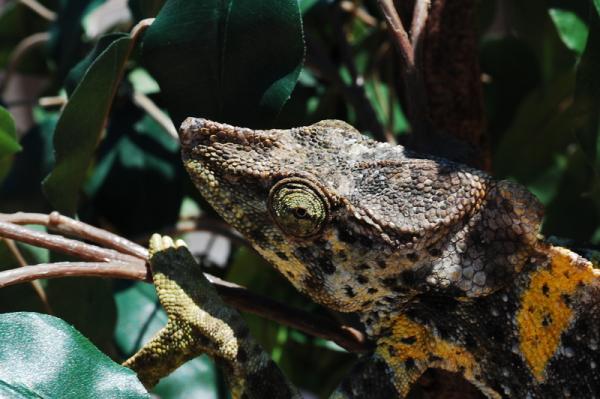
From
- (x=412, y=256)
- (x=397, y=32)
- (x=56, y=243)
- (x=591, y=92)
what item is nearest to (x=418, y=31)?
(x=397, y=32)

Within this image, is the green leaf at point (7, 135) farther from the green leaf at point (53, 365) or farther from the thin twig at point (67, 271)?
the green leaf at point (53, 365)

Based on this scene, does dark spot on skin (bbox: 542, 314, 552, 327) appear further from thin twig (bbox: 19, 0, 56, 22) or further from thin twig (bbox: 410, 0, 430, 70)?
thin twig (bbox: 19, 0, 56, 22)

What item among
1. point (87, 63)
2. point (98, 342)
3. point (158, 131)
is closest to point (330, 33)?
point (158, 131)

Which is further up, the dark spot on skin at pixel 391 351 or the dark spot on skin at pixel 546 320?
the dark spot on skin at pixel 546 320

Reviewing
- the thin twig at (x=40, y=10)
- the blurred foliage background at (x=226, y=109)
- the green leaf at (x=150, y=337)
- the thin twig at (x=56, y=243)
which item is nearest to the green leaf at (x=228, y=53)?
the blurred foliage background at (x=226, y=109)

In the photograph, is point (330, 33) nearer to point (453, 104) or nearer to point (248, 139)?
point (453, 104)

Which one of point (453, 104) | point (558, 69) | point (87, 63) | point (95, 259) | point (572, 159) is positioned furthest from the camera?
point (558, 69)

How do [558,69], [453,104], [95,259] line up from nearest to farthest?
[95,259] < [453,104] < [558,69]
